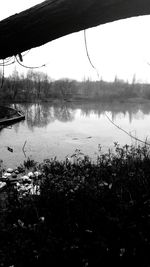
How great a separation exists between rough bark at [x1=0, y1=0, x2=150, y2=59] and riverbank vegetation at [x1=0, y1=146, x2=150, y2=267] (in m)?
2.50

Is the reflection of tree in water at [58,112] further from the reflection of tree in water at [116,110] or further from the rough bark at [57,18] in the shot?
the rough bark at [57,18]

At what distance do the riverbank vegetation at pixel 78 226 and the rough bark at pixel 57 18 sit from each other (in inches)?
98.4

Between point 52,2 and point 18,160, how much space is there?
883cm

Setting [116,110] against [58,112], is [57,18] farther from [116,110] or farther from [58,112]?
[116,110]

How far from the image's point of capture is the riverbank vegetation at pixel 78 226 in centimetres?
302

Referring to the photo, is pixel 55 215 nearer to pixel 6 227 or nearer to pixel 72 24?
pixel 6 227

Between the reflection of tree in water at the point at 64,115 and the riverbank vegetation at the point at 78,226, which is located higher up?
the reflection of tree in water at the point at 64,115

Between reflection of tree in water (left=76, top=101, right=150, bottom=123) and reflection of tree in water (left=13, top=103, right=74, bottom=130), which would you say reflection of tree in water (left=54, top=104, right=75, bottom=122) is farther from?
reflection of tree in water (left=76, top=101, right=150, bottom=123)

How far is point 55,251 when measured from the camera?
122 inches

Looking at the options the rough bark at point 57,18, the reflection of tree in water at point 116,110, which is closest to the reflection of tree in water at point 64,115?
the reflection of tree in water at point 116,110

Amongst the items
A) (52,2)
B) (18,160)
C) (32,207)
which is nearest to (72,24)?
(52,2)

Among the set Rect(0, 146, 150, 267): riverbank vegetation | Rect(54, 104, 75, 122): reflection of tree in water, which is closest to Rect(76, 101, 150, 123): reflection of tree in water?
Rect(54, 104, 75, 122): reflection of tree in water

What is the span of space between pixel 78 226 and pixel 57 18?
119 inches

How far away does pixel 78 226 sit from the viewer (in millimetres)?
3650
